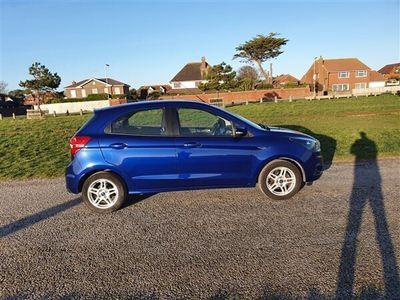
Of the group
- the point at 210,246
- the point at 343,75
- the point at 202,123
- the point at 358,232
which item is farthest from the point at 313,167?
the point at 343,75

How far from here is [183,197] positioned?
208 inches

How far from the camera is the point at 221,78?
4859 centimetres

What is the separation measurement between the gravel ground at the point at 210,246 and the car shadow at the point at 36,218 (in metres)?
0.02

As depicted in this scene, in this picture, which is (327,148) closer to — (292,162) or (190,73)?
(292,162)

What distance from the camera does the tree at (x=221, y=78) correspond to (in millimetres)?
48469

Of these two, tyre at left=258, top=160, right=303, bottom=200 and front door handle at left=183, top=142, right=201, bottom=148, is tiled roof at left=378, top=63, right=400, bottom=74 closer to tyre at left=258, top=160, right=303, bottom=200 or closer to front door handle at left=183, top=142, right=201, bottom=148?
tyre at left=258, top=160, right=303, bottom=200

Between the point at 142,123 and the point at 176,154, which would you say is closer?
the point at 176,154

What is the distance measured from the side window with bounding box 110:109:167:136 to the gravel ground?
1140 millimetres

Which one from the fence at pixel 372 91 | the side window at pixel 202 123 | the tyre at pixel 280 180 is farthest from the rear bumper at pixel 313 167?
the fence at pixel 372 91

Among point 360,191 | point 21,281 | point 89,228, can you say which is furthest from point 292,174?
point 21,281

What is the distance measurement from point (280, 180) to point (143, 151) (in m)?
2.14

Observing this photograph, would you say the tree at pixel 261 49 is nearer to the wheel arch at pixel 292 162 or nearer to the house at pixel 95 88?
the house at pixel 95 88

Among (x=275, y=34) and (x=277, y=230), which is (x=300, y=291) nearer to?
(x=277, y=230)

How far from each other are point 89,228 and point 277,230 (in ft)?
7.90
